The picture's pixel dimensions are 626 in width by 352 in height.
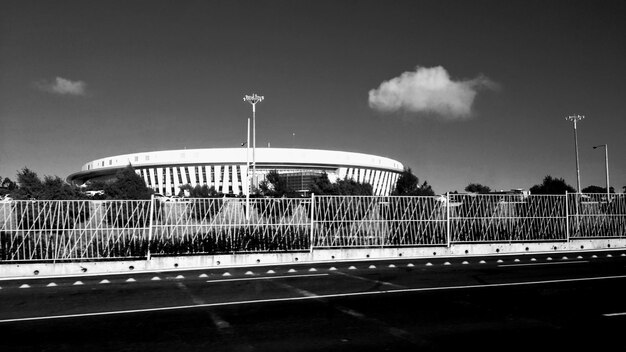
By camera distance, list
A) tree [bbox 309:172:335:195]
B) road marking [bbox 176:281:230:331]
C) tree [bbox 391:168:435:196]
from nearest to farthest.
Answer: road marking [bbox 176:281:230:331] < tree [bbox 391:168:435:196] < tree [bbox 309:172:335:195]

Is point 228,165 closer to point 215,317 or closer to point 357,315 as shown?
point 215,317

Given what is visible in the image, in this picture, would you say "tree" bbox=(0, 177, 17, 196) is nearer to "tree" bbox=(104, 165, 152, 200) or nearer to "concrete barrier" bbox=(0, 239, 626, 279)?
"tree" bbox=(104, 165, 152, 200)

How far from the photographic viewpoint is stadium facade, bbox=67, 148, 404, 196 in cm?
10275

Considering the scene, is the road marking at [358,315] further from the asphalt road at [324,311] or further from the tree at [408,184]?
the tree at [408,184]

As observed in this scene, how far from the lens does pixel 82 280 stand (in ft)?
41.9

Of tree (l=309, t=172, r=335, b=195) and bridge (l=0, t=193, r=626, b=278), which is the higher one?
tree (l=309, t=172, r=335, b=195)

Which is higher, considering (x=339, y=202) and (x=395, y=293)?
(x=339, y=202)

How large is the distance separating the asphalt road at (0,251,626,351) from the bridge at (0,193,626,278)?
5.44ft

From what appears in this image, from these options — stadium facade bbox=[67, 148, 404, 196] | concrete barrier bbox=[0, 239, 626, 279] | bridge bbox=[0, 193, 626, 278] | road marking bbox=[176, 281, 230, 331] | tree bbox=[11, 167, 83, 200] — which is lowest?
road marking bbox=[176, 281, 230, 331]

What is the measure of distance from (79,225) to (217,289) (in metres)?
6.46

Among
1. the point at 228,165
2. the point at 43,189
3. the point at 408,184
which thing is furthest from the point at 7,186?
the point at 408,184

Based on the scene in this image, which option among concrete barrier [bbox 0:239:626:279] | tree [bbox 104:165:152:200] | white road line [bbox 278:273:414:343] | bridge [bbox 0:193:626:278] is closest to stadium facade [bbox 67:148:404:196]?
tree [bbox 104:165:152:200]

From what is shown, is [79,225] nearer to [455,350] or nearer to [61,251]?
[61,251]

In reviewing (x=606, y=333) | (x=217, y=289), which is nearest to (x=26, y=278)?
(x=217, y=289)
